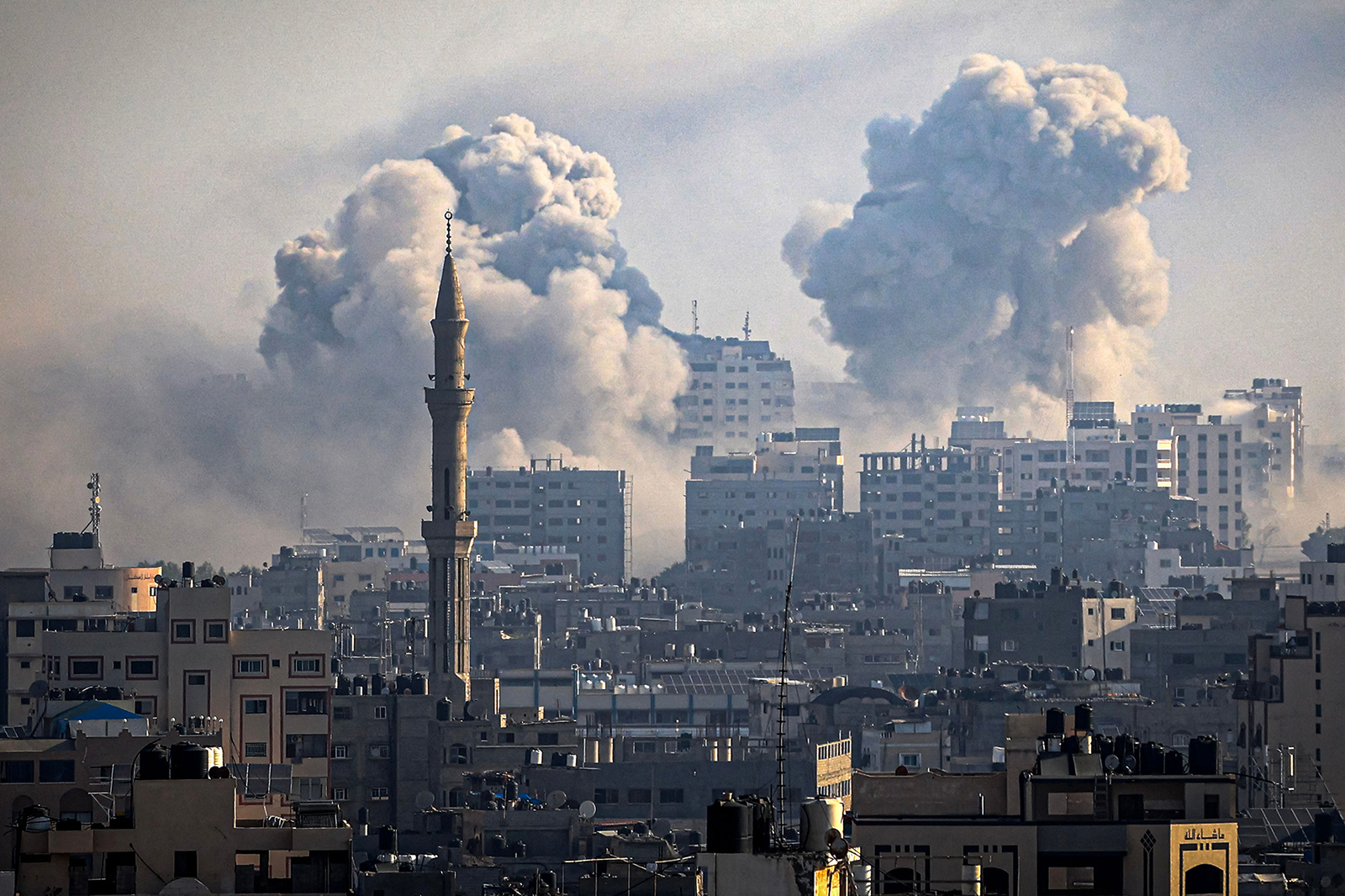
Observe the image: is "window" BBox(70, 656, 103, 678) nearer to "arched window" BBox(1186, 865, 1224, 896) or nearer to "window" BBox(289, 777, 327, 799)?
"window" BBox(289, 777, 327, 799)

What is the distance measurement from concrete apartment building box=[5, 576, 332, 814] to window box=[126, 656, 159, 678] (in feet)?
0.05

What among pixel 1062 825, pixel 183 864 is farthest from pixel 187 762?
pixel 1062 825

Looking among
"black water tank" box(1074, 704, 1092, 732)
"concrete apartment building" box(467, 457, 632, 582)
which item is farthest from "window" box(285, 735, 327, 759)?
"concrete apartment building" box(467, 457, 632, 582)

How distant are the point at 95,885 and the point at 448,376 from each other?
6500 cm

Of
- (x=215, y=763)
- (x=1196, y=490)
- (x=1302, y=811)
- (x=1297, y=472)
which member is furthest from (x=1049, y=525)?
(x=215, y=763)

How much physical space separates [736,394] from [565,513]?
3720 centimetres

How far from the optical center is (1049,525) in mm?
147250

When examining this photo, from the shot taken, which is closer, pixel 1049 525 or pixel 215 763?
pixel 215 763

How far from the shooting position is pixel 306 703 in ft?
208

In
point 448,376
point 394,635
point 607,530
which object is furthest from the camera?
point 607,530

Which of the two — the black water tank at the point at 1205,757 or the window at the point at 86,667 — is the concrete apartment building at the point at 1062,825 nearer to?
the black water tank at the point at 1205,757

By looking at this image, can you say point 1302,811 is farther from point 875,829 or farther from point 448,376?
point 448,376

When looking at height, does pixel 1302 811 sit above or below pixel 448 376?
below

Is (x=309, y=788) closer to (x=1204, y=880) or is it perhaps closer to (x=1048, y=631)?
(x=1048, y=631)
